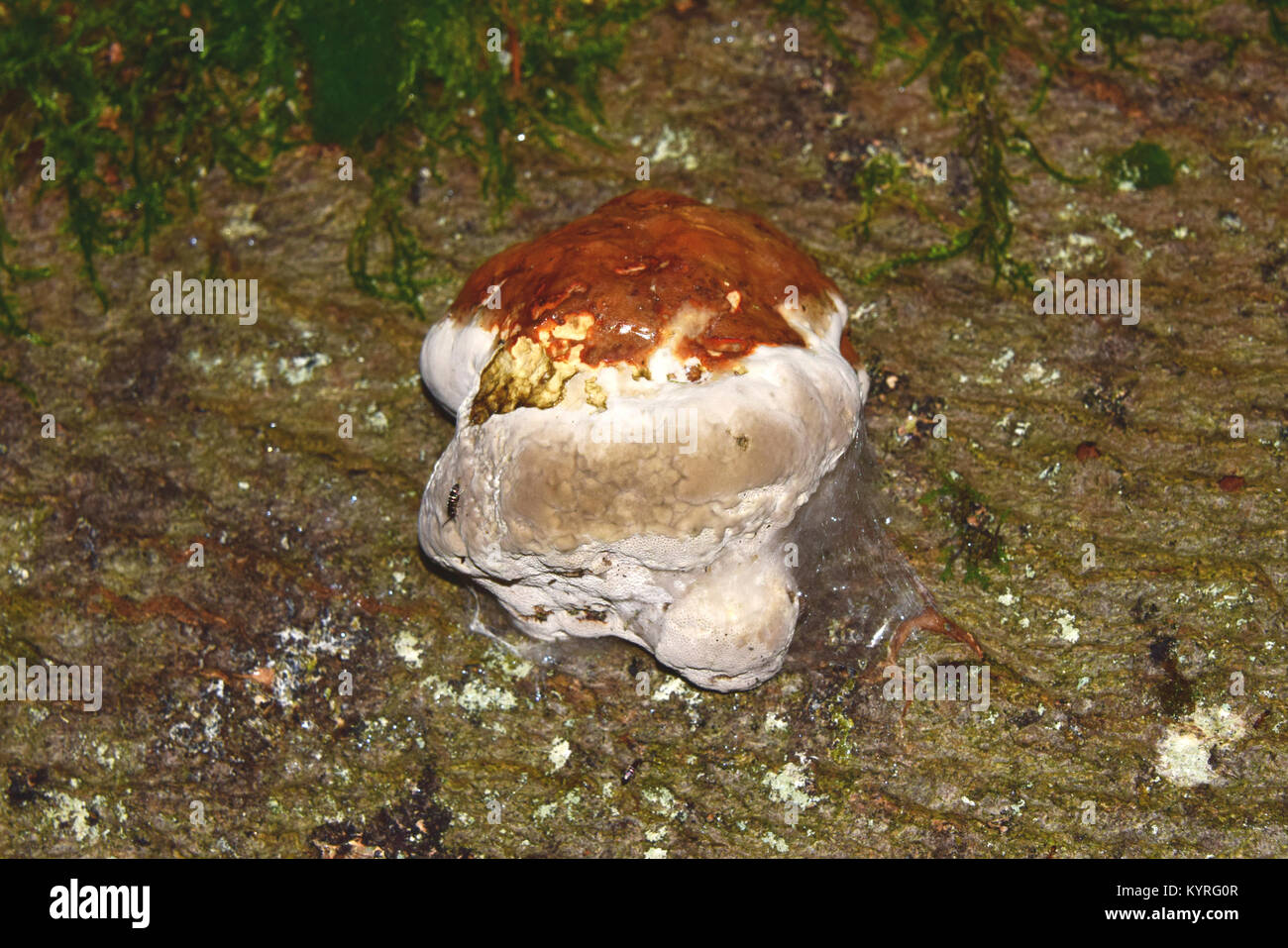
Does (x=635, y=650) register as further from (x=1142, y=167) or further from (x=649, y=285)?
(x=1142, y=167)

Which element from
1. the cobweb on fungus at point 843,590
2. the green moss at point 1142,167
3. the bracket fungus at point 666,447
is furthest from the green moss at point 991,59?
the cobweb on fungus at point 843,590

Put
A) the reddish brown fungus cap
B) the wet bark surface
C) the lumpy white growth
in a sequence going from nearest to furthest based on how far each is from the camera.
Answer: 1. the lumpy white growth
2. the reddish brown fungus cap
3. the wet bark surface

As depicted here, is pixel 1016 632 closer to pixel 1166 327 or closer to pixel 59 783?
pixel 1166 327

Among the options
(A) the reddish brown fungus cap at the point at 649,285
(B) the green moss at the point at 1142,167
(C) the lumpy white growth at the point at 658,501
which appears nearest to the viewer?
(C) the lumpy white growth at the point at 658,501

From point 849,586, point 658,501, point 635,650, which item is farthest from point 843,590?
point 658,501

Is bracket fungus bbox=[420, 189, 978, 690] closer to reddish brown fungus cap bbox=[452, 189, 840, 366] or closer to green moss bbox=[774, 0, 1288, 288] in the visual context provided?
reddish brown fungus cap bbox=[452, 189, 840, 366]

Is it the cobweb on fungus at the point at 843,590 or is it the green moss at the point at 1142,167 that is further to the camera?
the green moss at the point at 1142,167

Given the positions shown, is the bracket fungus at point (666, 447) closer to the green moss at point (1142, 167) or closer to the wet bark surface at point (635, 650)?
the wet bark surface at point (635, 650)

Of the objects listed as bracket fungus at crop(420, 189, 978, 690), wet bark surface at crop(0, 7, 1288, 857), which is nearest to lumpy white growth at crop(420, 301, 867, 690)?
bracket fungus at crop(420, 189, 978, 690)
